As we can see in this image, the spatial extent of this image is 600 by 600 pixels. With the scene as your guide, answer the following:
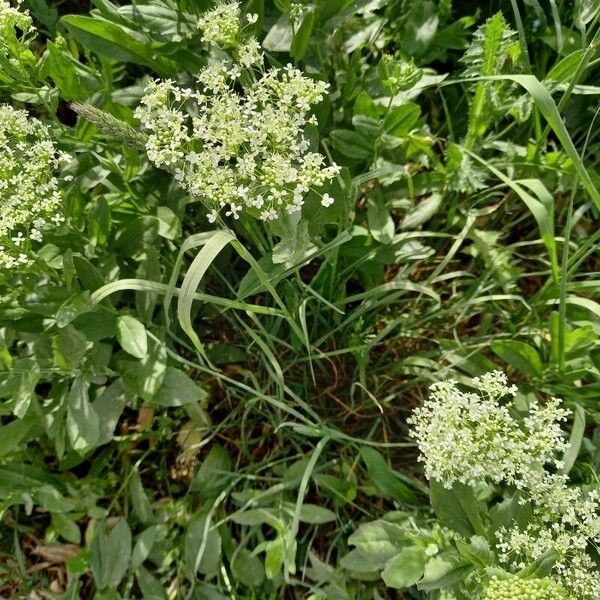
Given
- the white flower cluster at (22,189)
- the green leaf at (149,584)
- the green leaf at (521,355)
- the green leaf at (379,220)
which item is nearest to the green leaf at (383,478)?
the green leaf at (521,355)

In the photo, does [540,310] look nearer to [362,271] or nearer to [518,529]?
[362,271]

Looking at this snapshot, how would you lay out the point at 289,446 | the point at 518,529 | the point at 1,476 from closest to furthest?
1. the point at 518,529
2. the point at 1,476
3. the point at 289,446

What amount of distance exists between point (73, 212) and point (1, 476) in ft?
2.23

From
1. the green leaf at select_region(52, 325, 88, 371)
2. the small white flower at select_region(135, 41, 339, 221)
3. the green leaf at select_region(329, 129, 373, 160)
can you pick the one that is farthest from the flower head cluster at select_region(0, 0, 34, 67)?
the green leaf at select_region(329, 129, 373, 160)

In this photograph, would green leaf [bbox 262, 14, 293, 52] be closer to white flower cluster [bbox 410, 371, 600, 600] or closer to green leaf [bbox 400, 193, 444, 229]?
green leaf [bbox 400, 193, 444, 229]

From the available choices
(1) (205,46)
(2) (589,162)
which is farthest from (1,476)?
(2) (589,162)

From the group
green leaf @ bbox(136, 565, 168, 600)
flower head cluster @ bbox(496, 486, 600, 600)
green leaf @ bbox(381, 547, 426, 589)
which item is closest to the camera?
flower head cluster @ bbox(496, 486, 600, 600)

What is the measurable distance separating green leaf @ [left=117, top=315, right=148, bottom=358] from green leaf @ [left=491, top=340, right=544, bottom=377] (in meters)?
0.76

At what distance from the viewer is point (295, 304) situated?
5.13 ft

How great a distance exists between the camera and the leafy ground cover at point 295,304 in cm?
127

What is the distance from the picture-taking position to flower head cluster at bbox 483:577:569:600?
115 cm

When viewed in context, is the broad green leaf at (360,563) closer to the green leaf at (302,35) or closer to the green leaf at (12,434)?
the green leaf at (12,434)

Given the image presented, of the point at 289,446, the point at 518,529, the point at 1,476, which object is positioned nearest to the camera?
the point at 518,529

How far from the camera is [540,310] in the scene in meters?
1.78
